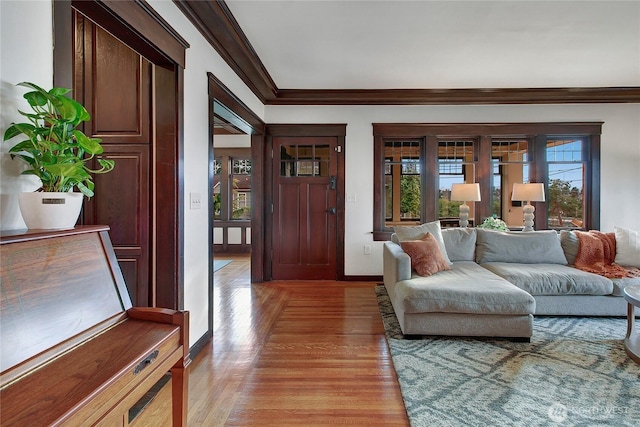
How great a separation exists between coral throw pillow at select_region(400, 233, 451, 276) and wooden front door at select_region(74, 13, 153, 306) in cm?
234

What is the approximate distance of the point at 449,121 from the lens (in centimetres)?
464

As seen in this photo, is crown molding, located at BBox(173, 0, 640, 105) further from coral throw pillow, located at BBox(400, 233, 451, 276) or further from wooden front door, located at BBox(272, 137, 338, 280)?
coral throw pillow, located at BBox(400, 233, 451, 276)

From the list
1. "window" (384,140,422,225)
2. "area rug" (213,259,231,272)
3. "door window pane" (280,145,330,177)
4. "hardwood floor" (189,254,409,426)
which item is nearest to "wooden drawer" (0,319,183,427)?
"hardwood floor" (189,254,409,426)

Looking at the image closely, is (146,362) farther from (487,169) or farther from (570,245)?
(487,169)

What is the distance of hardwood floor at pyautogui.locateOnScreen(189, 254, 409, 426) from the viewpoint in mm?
1770

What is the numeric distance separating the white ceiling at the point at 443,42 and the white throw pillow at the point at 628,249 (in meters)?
1.89

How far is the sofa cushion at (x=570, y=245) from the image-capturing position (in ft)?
11.9

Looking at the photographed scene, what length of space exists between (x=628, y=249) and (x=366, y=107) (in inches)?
136

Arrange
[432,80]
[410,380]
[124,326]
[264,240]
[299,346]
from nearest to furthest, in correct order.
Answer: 1. [124,326]
2. [410,380]
3. [299,346]
4. [432,80]
5. [264,240]

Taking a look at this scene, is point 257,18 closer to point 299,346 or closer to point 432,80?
point 432,80

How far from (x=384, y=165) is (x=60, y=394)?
443cm

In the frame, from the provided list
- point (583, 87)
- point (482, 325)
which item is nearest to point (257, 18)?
point (482, 325)

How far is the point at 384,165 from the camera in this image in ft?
15.6

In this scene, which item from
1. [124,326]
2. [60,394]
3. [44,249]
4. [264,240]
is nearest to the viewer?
[60,394]
